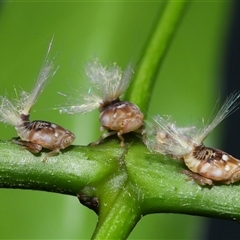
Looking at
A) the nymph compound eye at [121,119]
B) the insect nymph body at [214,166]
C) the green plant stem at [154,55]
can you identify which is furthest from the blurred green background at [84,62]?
the insect nymph body at [214,166]

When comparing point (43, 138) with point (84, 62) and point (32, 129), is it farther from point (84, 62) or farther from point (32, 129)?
point (84, 62)

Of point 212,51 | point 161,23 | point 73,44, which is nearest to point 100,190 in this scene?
point 161,23

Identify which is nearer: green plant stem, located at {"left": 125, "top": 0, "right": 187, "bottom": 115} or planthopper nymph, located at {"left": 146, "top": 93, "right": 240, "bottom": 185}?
planthopper nymph, located at {"left": 146, "top": 93, "right": 240, "bottom": 185}

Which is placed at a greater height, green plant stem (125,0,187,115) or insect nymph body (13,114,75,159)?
green plant stem (125,0,187,115)

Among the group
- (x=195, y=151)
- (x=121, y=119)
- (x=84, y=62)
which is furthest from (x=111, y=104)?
(x=84, y=62)

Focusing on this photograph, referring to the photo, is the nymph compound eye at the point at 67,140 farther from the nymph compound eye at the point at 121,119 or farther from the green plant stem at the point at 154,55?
the green plant stem at the point at 154,55

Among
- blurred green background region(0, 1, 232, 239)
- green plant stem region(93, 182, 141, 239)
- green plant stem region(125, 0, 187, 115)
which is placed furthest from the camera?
blurred green background region(0, 1, 232, 239)

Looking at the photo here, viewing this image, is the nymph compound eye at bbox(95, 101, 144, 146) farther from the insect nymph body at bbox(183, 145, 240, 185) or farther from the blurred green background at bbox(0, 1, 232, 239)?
the blurred green background at bbox(0, 1, 232, 239)

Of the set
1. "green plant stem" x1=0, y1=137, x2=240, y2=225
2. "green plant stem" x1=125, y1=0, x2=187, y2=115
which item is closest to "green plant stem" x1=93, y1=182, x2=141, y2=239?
"green plant stem" x1=0, y1=137, x2=240, y2=225
